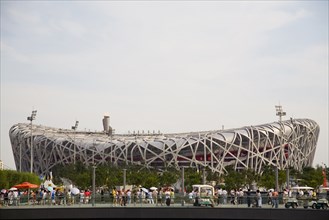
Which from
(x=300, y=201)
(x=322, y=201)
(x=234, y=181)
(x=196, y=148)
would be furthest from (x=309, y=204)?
(x=196, y=148)

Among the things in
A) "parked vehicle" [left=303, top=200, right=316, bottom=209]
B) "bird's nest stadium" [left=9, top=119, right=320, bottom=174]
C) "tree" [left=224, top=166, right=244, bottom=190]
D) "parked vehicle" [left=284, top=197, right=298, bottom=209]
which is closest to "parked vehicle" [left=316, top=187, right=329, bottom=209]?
"parked vehicle" [left=303, top=200, right=316, bottom=209]

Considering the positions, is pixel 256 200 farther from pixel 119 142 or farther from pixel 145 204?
pixel 119 142

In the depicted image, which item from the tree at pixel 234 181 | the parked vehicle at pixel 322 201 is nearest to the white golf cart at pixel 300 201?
the parked vehicle at pixel 322 201

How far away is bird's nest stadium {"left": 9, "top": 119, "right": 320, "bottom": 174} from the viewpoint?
11969 cm

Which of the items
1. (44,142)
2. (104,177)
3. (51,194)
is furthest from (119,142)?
(51,194)

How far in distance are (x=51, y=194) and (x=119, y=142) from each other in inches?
3312

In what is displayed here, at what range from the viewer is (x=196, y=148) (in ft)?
391

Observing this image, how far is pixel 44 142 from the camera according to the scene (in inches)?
5025

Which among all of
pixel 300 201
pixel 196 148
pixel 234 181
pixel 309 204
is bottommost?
pixel 309 204

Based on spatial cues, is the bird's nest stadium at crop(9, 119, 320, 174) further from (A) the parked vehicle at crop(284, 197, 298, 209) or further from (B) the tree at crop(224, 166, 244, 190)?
(A) the parked vehicle at crop(284, 197, 298, 209)

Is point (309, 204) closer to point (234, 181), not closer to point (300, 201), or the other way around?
point (300, 201)

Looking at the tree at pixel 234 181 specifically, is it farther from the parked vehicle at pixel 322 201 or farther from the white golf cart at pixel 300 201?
the parked vehicle at pixel 322 201

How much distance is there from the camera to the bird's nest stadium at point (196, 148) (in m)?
120

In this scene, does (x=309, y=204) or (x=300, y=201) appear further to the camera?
(x=300, y=201)
